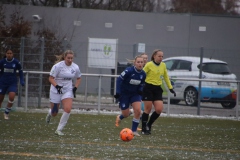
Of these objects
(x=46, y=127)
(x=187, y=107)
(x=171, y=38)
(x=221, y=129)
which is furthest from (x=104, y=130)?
(x=171, y=38)

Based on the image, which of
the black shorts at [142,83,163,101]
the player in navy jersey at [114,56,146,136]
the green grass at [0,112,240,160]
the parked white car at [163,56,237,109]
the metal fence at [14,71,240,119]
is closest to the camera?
the green grass at [0,112,240,160]

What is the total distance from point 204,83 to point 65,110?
344 inches

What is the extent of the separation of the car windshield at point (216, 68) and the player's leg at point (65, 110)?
30.0 ft

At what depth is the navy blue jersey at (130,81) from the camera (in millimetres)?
12352

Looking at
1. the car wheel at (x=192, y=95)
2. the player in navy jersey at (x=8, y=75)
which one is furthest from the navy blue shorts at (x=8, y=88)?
the car wheel at (x=192, y=95)

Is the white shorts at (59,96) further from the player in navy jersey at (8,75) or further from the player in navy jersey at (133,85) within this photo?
the player in navy jersey at (8,75)

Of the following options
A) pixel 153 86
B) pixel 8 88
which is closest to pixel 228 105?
pixel 153 86

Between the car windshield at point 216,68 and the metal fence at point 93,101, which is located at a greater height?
the car windshield at point 216,68

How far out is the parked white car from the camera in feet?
64.6

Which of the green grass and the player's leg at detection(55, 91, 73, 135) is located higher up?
the player's leg at detection(55, 91, 73, 135)

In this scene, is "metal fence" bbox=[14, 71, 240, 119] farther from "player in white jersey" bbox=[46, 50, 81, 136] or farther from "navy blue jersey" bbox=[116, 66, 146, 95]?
"navy blue jersey" bbox=[116, 66, 146, 95]

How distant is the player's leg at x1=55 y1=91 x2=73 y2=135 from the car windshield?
9.15 metres

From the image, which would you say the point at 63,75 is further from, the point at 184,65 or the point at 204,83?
the point at 184,65

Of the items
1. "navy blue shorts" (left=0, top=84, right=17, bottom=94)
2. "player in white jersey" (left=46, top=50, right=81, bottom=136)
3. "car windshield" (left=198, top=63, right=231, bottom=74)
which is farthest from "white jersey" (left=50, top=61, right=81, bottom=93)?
"car windshield" (left=198, top=63, right=231, bottom=74)
